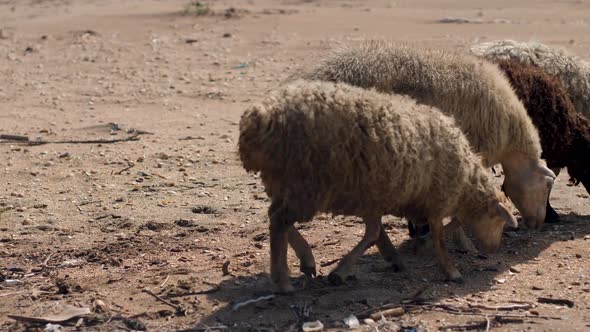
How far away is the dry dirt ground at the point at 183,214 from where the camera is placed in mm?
6305

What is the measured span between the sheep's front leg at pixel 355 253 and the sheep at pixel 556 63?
2.15 metres

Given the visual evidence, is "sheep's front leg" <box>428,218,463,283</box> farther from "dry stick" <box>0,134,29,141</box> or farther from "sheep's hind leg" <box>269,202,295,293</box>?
"dry stick" <box>0,134,29,141</box>

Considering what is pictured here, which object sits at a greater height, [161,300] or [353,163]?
[353,163]

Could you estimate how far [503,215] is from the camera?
684 centimetres

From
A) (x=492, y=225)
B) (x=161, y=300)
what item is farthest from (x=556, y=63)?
(x=161, y=300)

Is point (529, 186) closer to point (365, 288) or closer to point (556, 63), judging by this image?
point (556, 63)

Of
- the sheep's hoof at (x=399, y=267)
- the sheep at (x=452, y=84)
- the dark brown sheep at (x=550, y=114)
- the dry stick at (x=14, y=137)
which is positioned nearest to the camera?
the sheep's hoof at (x=399, y=267)

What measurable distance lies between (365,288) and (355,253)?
0.23 m

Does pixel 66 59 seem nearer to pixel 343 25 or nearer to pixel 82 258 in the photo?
pixel 343 25

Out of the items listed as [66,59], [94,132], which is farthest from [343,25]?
[94,132]

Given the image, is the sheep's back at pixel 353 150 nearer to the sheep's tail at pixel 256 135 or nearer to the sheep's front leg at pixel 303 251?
the sheep's tail at pixel 256 135

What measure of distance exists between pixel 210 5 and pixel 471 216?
12.5 meters

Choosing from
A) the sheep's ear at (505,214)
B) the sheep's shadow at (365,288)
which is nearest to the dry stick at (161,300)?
the sheep's shadow at (365,288)

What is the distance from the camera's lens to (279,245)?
6312 mm
